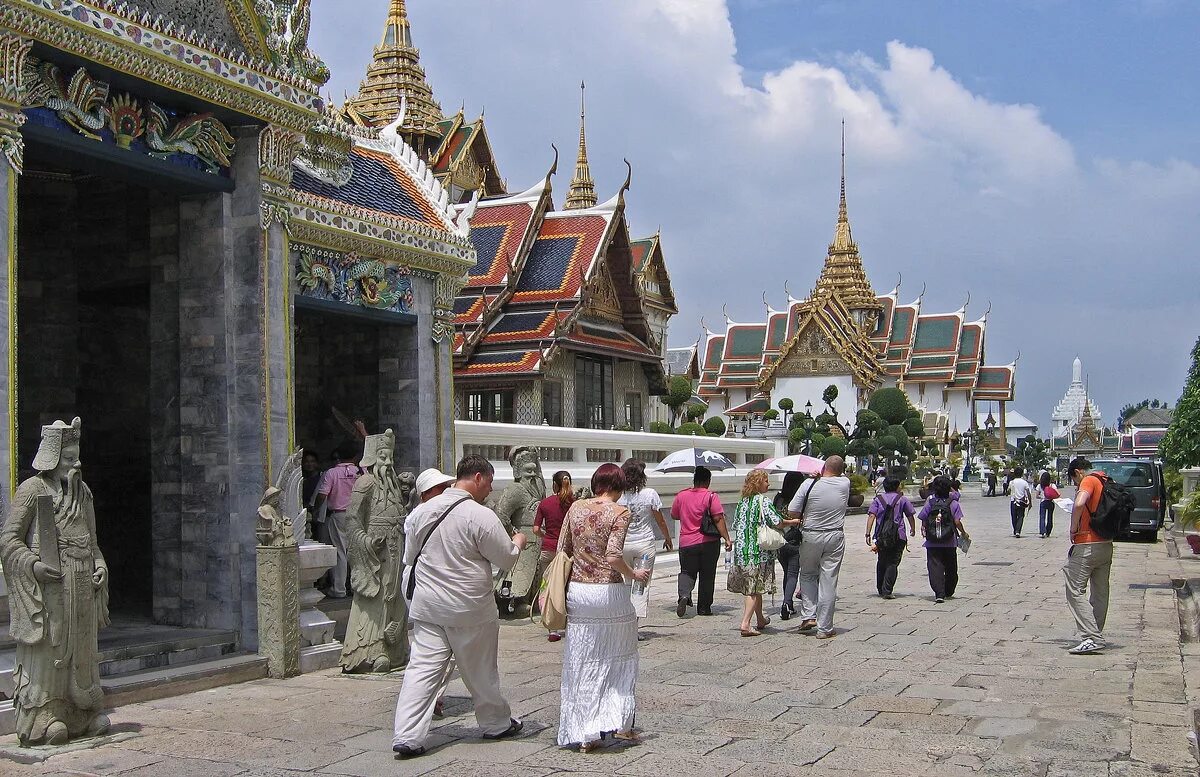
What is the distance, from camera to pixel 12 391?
7477 millimetres

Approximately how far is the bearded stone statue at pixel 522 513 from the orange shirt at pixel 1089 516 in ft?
15.8

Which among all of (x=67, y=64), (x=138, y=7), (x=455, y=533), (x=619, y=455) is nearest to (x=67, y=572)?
(x=455, y=533)

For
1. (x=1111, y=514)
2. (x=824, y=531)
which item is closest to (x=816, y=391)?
(x=824, y=531)

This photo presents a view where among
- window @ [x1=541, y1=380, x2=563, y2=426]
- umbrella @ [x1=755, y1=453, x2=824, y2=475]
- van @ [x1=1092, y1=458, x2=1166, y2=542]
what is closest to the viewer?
umbrella @ [x1=755, y1=453, x2=824, y2=475]

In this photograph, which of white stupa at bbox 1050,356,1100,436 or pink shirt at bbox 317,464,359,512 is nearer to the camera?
pink shirt at bbox 317,464,359,512

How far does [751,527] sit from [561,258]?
693 inches

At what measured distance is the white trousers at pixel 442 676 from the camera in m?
6.43

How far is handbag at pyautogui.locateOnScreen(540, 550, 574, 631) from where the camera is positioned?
260 inches

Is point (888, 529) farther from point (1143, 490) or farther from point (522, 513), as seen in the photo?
point (1143, 490)

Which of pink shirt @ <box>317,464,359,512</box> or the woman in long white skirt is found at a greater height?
pink shirt @ <box>317,464,359,512</box>

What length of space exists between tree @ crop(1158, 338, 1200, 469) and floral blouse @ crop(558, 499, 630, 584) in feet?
43.0

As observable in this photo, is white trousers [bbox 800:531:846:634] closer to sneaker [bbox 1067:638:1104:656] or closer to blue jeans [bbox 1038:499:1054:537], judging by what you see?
sneaker [bbox 1067:638:1104:656]

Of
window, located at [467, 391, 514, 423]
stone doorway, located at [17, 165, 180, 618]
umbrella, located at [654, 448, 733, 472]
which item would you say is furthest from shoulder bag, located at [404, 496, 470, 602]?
window, located at [467, 391, 514, 423]

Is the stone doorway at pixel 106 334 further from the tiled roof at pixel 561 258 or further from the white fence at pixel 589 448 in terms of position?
the tiled roof at pixel 561 258
